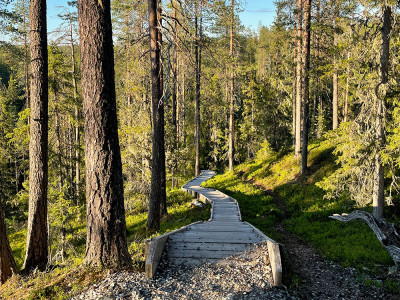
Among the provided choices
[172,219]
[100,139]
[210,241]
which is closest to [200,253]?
[210,241]

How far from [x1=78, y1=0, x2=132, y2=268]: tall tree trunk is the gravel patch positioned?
21.0 inches

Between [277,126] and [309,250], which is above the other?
[277,126]

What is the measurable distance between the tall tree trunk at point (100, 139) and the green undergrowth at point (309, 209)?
6028 millimetres

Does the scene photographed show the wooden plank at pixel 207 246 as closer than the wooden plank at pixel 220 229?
Yes

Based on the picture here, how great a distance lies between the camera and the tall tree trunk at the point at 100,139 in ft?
14.3

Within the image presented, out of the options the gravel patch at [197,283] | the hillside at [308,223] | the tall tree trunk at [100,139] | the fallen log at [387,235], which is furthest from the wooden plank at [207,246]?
the fallen log at [387,235]

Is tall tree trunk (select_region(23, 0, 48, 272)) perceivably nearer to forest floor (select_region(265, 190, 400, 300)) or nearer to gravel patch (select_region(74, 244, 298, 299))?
gravel patch (select_region(74, 244, 298, 299))

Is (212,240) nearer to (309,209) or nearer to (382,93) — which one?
(382,93)

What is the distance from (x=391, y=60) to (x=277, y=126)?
25975 millimetres

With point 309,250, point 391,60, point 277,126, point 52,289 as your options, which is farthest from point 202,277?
point 277,126

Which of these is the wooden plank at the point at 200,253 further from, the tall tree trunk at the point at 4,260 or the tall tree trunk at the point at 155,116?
the tall tree trunk at the point at 4,260

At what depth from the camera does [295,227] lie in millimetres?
10258

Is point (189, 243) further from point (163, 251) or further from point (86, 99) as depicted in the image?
point (86, 99)

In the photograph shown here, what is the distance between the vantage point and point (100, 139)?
175 inches
